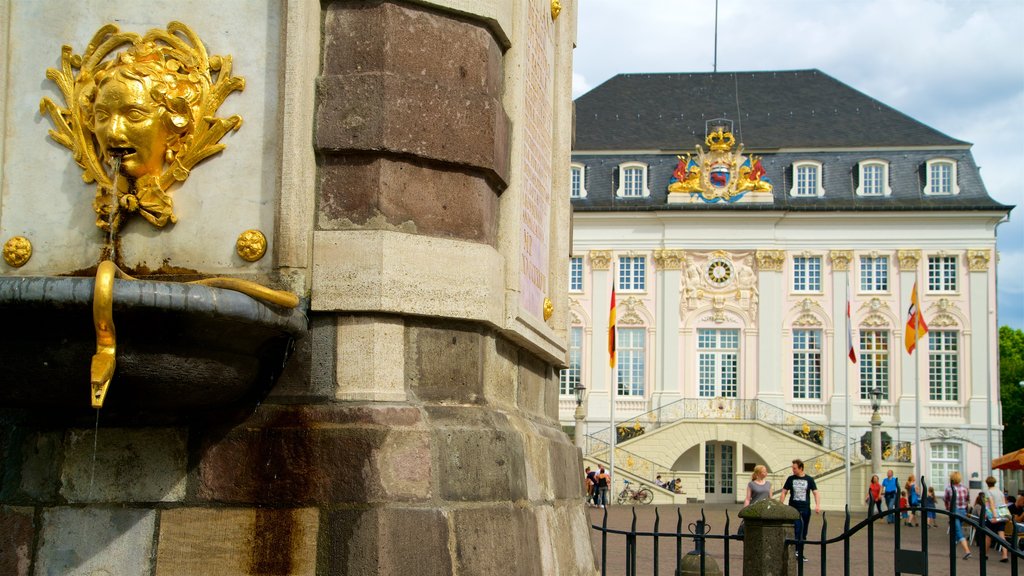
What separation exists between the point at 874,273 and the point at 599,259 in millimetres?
10656

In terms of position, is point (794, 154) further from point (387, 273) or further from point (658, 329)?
point (387, 273)

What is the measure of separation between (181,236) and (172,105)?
473 millimetres

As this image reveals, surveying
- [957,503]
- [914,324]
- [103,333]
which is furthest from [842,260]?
[103,333]

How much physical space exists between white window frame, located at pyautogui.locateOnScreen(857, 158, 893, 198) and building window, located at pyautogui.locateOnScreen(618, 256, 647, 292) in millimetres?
8908

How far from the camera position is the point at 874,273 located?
5172cm

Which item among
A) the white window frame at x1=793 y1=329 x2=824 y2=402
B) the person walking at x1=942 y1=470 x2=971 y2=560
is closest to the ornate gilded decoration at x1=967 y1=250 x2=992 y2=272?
the white window frame at x1=793 y1=329 x2=824 y2=402

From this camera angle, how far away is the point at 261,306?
4.38 meters

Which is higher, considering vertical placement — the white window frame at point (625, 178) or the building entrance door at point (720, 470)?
the white window frame at point (625, 178)

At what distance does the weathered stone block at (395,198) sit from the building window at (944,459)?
48011 mm

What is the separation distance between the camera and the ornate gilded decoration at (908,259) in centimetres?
5116

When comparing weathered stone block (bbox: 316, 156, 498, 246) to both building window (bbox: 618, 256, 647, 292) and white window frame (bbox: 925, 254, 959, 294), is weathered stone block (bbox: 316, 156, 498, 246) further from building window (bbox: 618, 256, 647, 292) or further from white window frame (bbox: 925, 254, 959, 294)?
white window frame (bbox: 925, 254, 959, 294)

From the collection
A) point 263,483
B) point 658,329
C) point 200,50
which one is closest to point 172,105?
point 200,50

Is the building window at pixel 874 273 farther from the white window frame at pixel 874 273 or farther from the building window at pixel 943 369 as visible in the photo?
the building window at pixel 943 369

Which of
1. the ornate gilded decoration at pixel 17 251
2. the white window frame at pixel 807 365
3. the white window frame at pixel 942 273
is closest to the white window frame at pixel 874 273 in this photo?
the white window frame at pixel 942 273
